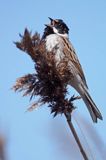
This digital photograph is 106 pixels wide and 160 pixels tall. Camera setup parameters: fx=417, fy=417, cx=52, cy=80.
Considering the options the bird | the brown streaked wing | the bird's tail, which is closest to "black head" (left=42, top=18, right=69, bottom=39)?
the bird

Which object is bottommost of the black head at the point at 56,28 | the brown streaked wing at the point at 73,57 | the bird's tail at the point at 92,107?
the bird's tail at the point at 92,107

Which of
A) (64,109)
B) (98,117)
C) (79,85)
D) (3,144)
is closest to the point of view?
(3,144)

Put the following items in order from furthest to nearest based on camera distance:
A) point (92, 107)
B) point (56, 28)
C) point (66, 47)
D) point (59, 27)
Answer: point (59, 27) < point (56, 28) < point (66, 47) < point (92, 107)

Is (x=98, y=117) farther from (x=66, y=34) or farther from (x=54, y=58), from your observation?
(x=66, y=34)

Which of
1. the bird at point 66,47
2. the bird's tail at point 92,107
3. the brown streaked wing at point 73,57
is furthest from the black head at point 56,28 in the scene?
the bird's tail at point 92,107

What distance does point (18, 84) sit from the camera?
147 centimetres

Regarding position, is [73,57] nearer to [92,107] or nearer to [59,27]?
[59,27]

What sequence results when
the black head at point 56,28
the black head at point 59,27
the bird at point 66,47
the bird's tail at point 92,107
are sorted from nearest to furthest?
the bird's tail at point 92,107 → the bird at point 66,47 → the black head at point 56,28 → the black head at point 59,27

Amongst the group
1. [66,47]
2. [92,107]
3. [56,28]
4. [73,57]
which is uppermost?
[56,28]

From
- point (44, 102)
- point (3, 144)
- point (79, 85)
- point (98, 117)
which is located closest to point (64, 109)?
point (44, 102)

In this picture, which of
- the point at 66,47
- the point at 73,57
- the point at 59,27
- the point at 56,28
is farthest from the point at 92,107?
the point at 59,27

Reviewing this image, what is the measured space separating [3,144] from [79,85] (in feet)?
9.58

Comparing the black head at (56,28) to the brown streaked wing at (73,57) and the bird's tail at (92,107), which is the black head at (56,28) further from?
the bird's tail at (92,107)

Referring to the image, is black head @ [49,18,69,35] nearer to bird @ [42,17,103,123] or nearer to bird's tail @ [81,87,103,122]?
bird @ [42,17,103,123]
